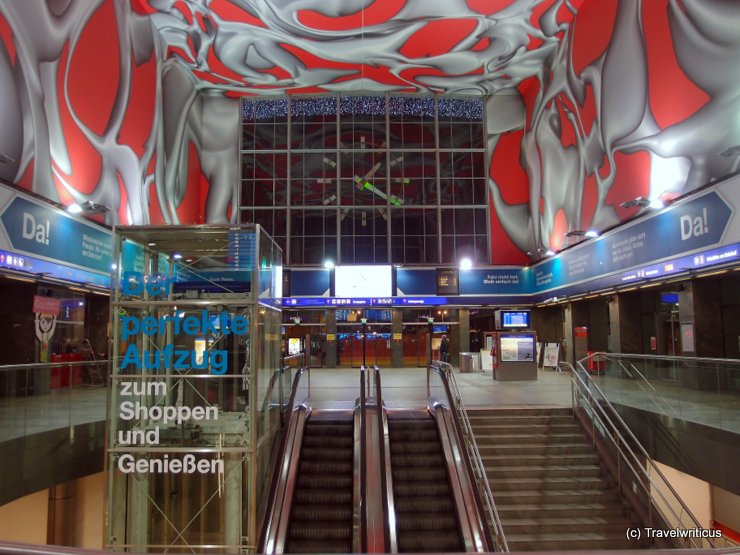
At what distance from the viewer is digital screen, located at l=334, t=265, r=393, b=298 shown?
893 inches

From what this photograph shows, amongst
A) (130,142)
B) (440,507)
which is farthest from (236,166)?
(440,507)

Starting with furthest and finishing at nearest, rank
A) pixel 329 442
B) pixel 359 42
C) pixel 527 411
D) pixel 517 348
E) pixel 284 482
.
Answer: pixel 359 42 → pixel 517 348 → pixel 527 411 → pixel 329 442 → pixel 284 482

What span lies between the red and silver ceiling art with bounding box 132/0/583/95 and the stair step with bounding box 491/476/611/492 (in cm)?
1483

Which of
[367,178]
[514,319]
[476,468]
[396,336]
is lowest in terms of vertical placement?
[476,468]

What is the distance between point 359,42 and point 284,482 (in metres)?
16.1

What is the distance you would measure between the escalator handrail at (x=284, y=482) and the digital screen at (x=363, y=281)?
11421 mm

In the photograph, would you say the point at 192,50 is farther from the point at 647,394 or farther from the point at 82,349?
the point at 647,394

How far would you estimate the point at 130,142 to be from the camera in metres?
16.6

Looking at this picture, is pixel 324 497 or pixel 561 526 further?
pixel 324 497

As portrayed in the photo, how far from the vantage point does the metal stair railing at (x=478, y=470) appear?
286 inches

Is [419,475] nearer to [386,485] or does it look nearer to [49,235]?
[386,485]

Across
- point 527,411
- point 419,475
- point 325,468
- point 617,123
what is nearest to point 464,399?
point 527,411

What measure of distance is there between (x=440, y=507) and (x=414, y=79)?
1842 cm

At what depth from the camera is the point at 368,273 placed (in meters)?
22.8
